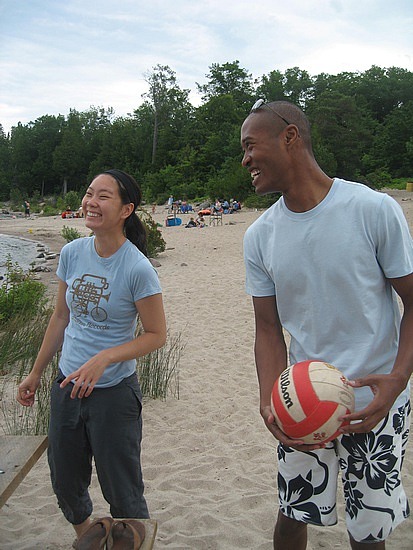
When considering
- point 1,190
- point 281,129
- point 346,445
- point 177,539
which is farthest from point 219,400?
point 1,190

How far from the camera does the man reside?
6.53 feet

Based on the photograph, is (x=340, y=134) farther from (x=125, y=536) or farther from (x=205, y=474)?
(x=125, y=536)

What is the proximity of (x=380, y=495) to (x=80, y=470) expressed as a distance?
1.32 metres

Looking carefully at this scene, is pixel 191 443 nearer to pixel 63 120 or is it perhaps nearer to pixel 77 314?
pixel 77 314

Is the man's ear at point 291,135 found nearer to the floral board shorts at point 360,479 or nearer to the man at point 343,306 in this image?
the man at point 343,306

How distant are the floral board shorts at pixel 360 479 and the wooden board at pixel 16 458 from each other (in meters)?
1.20

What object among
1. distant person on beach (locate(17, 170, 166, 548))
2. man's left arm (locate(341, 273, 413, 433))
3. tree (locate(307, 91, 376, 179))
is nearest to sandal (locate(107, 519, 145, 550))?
distant person on beach (locate(17, 170, 166, 548))

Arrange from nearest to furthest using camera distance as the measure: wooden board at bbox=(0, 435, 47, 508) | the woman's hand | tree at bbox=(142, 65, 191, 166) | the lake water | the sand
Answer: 1. the woman's hand
2. wooden board at bbox=(0, 435, 47, 508)
3. the sand
4. the lake water
5. tree at bbox=(142, 65, 191, 166)

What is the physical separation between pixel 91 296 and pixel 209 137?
2389 inches

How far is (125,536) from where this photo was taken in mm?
2271

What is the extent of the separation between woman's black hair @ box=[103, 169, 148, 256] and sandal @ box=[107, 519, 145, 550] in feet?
4.07

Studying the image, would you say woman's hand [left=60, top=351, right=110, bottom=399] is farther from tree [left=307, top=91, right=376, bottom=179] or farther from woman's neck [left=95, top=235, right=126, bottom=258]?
tree [left=307, top=91, right=376, bottom=179]

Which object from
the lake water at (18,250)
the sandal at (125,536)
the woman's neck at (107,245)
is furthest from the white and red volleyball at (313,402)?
the lake water at (18,250)

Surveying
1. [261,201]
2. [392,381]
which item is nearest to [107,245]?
[392,381]
